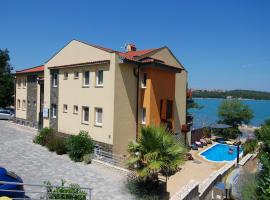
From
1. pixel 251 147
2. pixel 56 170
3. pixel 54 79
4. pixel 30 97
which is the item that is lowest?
pixel 251 147

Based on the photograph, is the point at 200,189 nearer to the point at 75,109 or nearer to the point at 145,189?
the point at 145,189

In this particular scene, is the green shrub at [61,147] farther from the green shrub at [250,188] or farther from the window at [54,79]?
the green shrub at [250,188]

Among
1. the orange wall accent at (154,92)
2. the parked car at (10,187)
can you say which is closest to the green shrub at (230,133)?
the orange wall accent at (154,92)

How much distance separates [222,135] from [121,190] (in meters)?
32.2

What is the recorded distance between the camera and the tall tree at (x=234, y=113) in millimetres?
44656

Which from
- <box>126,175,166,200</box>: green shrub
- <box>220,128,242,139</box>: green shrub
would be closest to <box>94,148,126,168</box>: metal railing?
<box>126,175,166,200</box>: green shrub

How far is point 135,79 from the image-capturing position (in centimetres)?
2269

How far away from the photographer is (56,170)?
17.0 m

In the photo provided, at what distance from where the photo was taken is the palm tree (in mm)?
13555

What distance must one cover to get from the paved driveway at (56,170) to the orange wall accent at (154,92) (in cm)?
670

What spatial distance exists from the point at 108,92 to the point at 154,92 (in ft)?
13.9

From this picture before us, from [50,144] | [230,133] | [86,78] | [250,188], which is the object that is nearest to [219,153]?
[230,133]

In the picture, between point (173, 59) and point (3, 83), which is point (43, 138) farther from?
point (3, 83)

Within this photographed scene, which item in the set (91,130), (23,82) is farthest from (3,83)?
(91,130)
